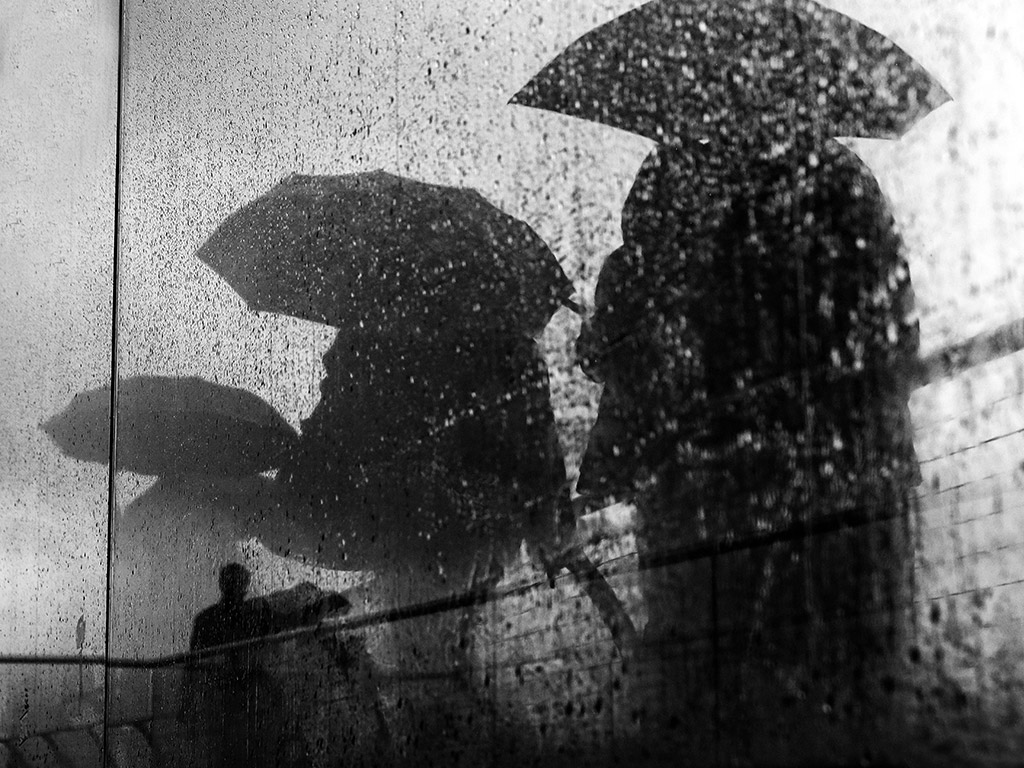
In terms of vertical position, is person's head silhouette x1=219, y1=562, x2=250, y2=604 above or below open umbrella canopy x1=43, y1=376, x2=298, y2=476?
below

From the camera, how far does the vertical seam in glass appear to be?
1604 millimetres

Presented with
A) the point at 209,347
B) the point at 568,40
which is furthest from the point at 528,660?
the point at 209,347

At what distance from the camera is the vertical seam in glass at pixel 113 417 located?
1.60 meters

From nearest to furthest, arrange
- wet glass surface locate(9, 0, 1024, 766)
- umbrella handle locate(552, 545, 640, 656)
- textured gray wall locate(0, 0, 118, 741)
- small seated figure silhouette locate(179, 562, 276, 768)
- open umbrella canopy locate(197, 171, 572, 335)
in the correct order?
1. wet glass surface locate(9, 0, 1024, 766)
2. umbrella handle locate(552, 545, 640, 656)
3. open umbrella canopy locate(197, 171, 572, 335)
4. small seated figure silhouette locate(179, 562, 276, 768)
5. textured gray wall locate(0, 0, 118, 741)

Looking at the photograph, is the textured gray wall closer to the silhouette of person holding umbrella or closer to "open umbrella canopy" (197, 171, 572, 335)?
"open umbrella canopy" (197, 171, 572, 335)

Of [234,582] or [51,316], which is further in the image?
[51,316]

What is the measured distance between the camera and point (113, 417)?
167 centimetres

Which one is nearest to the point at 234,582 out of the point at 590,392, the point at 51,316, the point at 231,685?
the point at 231,685

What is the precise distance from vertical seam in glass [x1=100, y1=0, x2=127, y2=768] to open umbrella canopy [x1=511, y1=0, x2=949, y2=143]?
0.92 metres

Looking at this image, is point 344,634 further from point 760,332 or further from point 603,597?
point 760,332

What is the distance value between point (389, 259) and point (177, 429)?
0.50 metres

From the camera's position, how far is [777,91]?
800 millimetres

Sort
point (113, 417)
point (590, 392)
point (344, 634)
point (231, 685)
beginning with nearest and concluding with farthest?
point (590, 392) < point (344, 634) < point (231, 685) < point (113, 417)

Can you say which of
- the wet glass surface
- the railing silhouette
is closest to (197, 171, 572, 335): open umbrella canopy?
the wet glass surface
